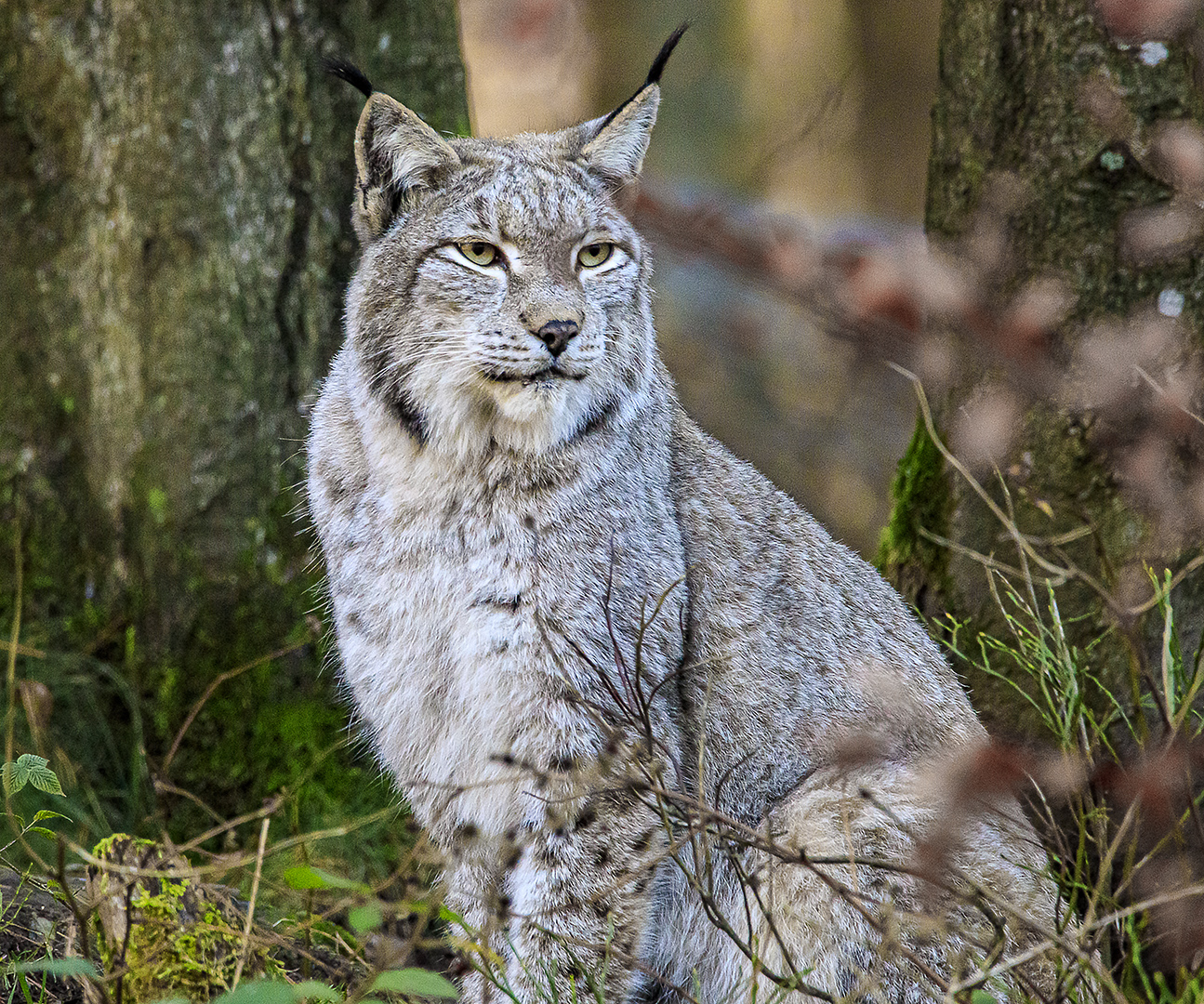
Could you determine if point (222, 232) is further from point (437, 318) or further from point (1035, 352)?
Answer: point (1035, 352)

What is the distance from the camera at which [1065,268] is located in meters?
3.98

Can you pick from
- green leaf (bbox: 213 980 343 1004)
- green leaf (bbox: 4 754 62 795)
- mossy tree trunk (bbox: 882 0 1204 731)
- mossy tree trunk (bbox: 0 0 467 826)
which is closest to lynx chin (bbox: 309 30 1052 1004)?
mossy tree trunk (bbox: 882 0 1204 731)

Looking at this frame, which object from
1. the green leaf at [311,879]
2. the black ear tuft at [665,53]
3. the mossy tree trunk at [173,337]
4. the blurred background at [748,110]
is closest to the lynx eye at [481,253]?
the black ear tuft at [665,53]

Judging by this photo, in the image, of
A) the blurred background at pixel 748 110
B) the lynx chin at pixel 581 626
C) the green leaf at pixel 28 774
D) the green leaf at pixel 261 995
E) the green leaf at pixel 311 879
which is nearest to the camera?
the green leaf at pixel 261 995

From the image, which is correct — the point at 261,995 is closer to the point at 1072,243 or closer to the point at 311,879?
the point at 311,879

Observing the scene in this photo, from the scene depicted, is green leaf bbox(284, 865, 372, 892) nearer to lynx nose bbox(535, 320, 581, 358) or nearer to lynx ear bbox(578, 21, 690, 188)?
lynx nose bbox(535, 320, 581, 358)

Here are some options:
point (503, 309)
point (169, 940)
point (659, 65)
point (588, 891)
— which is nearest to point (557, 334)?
point (503, 309)

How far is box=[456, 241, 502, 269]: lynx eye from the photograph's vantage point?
11.5ft

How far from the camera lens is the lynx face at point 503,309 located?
132 inches

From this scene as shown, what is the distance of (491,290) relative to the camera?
3.43 meters

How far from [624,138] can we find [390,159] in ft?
2.33

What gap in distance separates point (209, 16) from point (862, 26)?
895 cm

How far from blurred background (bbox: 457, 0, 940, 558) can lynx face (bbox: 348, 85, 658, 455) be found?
24.0ft

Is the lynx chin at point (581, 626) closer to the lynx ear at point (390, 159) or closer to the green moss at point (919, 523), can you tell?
the lynx ear at point (390, 159)
